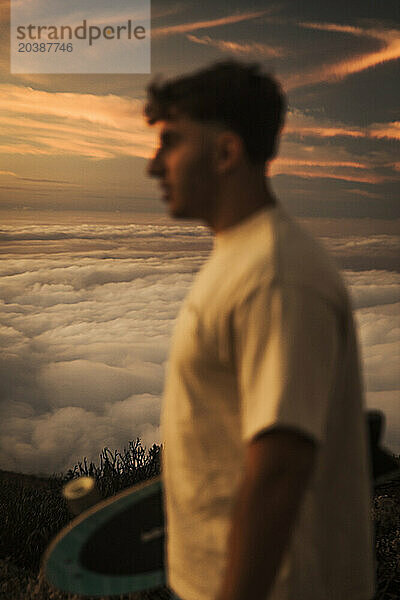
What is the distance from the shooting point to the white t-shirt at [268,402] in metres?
0.74

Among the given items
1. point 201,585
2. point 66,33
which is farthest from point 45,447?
point 201,585

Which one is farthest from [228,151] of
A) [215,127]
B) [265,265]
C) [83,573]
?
[83,573]

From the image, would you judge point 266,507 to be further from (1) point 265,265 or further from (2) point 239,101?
(2) point 239,101

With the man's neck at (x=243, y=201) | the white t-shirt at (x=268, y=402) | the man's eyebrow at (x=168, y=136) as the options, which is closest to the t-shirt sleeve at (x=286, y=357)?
the white t-shirt at (x=268, y=402)

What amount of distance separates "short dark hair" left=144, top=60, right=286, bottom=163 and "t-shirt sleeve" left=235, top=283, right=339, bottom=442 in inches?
9.6

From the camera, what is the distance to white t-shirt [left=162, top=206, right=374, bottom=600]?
2.42 feet

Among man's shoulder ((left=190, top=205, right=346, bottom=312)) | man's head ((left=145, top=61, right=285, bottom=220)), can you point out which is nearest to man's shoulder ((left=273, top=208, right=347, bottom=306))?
man's shoulder ((left=190, top=205, right=346, bottom=312))

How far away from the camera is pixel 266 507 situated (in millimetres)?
708

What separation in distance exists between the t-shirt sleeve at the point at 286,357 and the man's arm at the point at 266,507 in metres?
0.02

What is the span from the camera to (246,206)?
87cm

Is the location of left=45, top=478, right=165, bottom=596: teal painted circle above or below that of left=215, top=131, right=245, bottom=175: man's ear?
below

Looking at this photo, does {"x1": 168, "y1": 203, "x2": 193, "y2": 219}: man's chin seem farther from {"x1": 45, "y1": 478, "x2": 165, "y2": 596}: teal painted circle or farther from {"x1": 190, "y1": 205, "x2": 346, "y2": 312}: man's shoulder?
{"x1": 45, "y1": 478, "x2": 165, "y2": 596}: teal painted circle

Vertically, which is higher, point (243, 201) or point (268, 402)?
point (243, 201)

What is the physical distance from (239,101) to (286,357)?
374 mm
